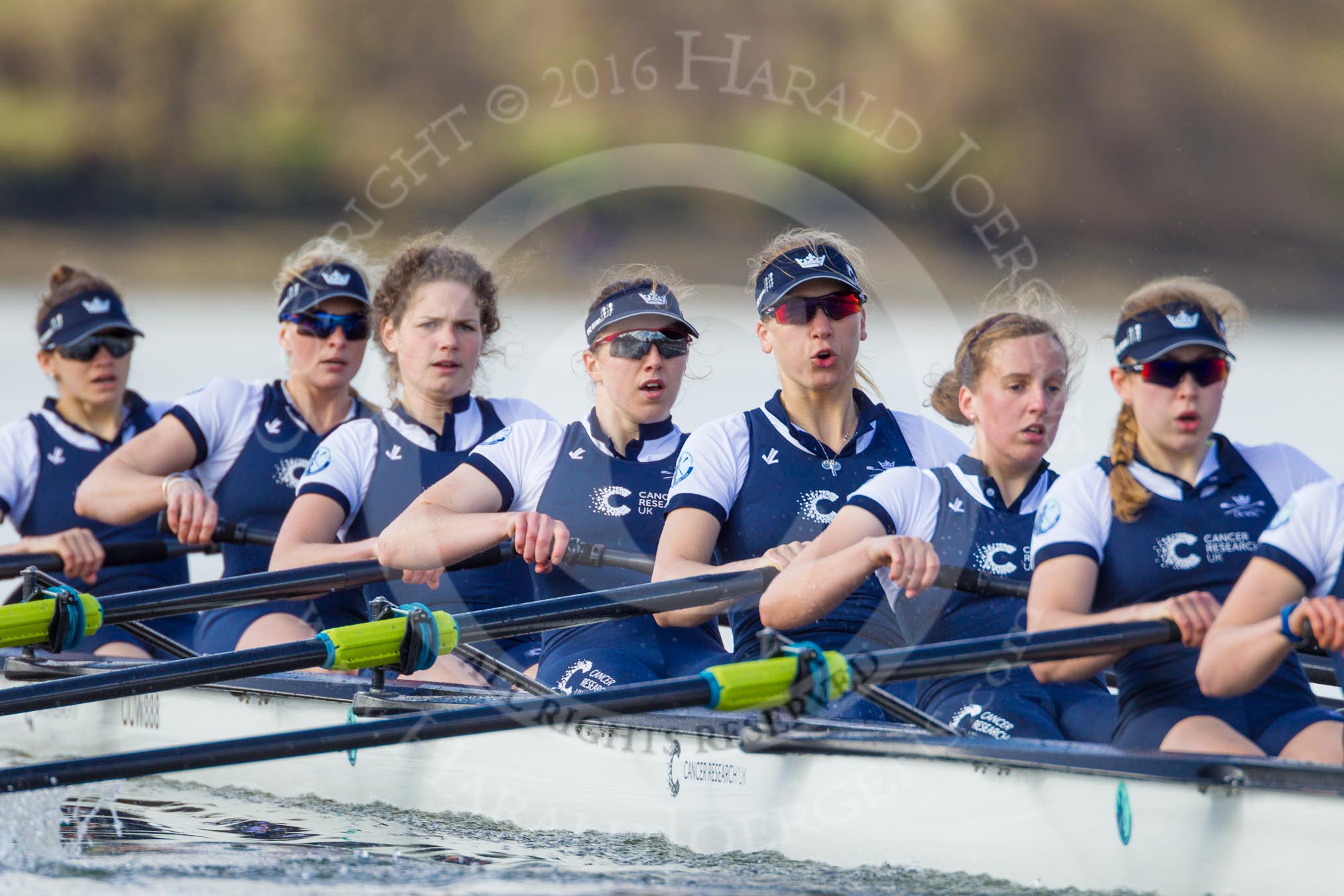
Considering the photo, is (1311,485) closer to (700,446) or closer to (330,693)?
(700,446)

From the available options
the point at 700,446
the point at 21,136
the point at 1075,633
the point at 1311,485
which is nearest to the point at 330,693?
the point at 700,446

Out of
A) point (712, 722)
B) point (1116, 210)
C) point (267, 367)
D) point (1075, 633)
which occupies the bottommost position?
point (712, 722)

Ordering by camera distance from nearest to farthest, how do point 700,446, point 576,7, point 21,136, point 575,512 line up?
point 700,446
point 575,512
point 576,7
point 21,136

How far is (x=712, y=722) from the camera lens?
3.37 meters

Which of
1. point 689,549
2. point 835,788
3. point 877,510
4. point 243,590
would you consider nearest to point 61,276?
point 243,590

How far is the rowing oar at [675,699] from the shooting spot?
2.90 metres

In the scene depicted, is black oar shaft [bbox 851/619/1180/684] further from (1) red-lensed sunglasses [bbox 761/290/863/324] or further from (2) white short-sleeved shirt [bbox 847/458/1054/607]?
(1) red-lensed sunglasses [bbox 761/290/863/324]

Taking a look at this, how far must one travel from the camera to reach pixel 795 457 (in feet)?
12.4

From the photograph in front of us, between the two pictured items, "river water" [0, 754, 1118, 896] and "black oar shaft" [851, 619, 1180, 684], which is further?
"river water" [0, 754, 1118, 896]

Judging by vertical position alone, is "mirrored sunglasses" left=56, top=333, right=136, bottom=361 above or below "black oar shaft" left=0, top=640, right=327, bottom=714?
above

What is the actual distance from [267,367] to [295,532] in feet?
28.2

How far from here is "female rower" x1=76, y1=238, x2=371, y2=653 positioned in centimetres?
493

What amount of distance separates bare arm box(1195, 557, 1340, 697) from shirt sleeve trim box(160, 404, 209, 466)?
10.9 feet

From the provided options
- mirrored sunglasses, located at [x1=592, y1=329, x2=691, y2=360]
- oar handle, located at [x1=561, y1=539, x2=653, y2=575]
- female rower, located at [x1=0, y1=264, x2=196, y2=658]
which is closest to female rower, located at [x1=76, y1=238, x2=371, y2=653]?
female rower, located at [x1=0, y1=264, x2=196, y2=658]
